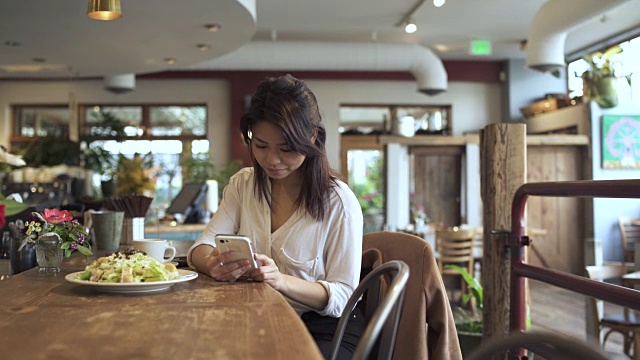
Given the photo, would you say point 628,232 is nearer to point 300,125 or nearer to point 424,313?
point 424,313

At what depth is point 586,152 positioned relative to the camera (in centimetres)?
902

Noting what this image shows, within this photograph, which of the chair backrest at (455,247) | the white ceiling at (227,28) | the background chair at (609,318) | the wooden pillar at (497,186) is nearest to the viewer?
the wooden pillar at (497,186)

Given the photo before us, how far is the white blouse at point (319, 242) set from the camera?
188 centimetres

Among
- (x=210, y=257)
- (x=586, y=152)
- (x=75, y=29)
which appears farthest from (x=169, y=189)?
(x=210, y=257)

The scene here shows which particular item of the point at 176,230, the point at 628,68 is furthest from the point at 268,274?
the point at 628,68

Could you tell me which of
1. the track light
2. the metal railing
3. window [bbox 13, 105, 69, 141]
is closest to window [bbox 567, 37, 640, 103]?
the track light

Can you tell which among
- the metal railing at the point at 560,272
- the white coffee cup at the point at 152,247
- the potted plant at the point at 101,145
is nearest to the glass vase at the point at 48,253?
the white coffee cup at the point at 152,247

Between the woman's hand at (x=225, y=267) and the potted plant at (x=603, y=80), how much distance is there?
314 inches

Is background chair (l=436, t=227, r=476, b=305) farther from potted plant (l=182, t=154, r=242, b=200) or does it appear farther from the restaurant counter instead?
potted plant (l=182, t=154, r=242, b=200)

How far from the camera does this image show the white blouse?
6.15ft

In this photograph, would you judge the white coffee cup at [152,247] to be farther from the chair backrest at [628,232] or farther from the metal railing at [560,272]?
the chair backrest at [628,232]

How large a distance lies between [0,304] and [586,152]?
8805 millimetres

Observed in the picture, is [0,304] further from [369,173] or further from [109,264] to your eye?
[369,173]

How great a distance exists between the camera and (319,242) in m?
1.95
